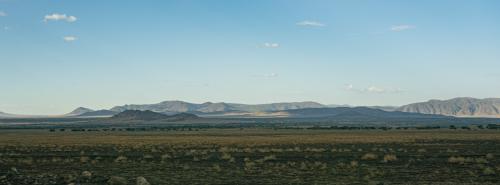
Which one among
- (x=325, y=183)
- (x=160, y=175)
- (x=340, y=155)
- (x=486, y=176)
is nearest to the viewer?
(x=325, y=183)

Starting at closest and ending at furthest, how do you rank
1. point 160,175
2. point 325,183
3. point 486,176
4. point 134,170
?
point 325,183, point 486,176, point 160,175, point 134,170

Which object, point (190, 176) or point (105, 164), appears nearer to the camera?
point (190, 176)

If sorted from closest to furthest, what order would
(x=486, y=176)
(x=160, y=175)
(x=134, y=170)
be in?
1. (x=486, y=176)
2. (x=160, y=175)
3. (x=134, y=170)

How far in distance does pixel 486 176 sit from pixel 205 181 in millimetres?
11865

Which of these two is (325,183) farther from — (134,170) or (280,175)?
(134,170)

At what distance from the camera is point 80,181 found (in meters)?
22.7

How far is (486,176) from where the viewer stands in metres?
24.2

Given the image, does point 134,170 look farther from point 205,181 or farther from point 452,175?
point 452,175

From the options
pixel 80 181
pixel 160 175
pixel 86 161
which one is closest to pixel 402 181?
pixel 160 175

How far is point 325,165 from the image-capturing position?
29531 mm

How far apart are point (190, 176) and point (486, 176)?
12.8 metres

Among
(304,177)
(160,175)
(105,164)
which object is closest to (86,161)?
(105,164)

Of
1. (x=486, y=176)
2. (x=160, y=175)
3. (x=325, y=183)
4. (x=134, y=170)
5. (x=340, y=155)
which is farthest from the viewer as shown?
(x=340, y=155)

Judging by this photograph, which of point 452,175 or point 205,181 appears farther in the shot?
point 452,175
